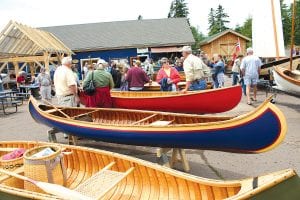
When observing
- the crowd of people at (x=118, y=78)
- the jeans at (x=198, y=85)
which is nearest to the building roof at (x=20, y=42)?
the crowd of people at (x=118, y=78)

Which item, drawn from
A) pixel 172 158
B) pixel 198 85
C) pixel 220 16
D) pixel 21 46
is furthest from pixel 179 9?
pixel 172 158

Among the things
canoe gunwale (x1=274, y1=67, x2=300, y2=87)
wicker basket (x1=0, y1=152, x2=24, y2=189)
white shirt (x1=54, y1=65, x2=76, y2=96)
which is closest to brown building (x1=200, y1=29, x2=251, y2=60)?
canoe gunwale (x1=274, y1=67, x2=300, y2=87)

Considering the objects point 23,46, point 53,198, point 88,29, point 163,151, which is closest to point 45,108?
point 163,151

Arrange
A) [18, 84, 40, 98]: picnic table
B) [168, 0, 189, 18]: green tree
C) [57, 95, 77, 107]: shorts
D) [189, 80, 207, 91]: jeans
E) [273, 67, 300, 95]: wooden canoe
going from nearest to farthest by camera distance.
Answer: [57, 95, 77, 107]: shorts < [189, 80, 207, 91]: jeans < [273, 67, 300, 95]: wooden canoe < [18, 84, 40, 98]: picnic table < [168, 0, 189, 18]: green tree

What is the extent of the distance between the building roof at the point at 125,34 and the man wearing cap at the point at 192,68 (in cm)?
2331

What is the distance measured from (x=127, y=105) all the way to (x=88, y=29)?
28904 millimetres

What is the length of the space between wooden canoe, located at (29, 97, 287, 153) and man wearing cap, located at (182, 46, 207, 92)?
1882 mm

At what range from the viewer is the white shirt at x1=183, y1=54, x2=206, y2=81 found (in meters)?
8.22

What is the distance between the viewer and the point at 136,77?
402 inches

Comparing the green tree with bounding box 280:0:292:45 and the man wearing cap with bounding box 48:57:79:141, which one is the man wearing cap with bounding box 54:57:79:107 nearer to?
the man wearing cap with bounding box 48:57:79:141

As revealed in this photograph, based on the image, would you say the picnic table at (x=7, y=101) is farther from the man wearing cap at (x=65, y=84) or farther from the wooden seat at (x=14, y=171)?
the wooden seat at (x=14, y=171)

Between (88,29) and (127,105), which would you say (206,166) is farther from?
(88,29)

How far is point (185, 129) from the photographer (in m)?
4.98

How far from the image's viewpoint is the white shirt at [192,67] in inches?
324
